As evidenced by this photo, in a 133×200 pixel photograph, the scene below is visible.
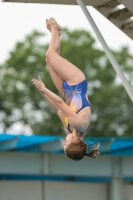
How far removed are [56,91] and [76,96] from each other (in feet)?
110

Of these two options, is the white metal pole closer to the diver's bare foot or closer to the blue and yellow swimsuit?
the diver's bare foot

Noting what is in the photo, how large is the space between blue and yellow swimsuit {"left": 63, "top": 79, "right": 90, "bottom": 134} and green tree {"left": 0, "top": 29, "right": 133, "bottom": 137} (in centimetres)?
3341

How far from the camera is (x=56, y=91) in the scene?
4288 centimetres

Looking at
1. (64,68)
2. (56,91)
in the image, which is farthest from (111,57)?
(56,91)

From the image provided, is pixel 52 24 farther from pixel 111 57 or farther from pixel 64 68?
pixel 111 57

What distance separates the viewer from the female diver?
8.88 meters

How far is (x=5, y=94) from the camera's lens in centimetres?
4491

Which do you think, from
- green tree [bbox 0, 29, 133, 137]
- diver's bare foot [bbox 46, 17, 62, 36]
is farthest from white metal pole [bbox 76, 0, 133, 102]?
green tree [bbox 0, 29, 133, 137]

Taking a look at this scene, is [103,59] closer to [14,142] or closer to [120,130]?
[120,130]

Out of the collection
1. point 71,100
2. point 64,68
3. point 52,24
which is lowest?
point 71,100

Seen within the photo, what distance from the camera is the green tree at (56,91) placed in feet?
143

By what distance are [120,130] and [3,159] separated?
3135 cm

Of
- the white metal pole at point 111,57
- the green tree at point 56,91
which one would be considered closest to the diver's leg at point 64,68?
the white metal pole at point 111,57

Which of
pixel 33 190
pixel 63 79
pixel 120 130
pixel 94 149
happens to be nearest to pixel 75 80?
pixel 63 79
